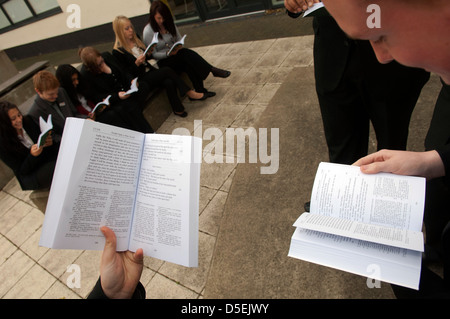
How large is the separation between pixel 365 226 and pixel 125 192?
103 cm

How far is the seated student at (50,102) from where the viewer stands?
3.59m

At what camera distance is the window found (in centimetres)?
1006

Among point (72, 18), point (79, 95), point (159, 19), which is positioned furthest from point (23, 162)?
point (72, 18)

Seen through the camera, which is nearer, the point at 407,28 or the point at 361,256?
the point at 407,28

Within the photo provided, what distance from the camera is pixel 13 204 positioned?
4.29m

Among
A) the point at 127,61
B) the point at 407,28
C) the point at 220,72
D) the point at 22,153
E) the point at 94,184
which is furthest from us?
the point at 220,72

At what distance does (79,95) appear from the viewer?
4.12 meters

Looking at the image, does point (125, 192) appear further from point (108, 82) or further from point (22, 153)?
point (108, 82)

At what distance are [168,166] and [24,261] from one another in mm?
3016

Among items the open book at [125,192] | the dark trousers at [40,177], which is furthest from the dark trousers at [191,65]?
the open book at [125,192]

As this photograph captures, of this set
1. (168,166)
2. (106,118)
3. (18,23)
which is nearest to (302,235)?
(168,166)

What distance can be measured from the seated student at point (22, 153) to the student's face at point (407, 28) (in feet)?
11.3

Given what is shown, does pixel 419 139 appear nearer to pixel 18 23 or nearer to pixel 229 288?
pixel 229 288

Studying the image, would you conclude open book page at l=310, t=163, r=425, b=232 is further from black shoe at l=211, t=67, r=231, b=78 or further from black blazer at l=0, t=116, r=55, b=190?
black shoe at l=211, t=67, r=231, b=78
